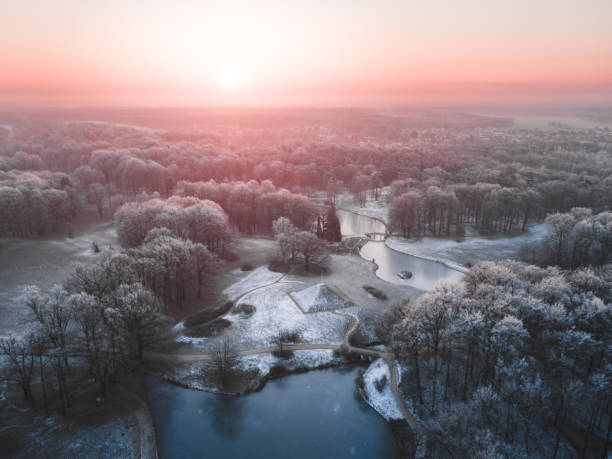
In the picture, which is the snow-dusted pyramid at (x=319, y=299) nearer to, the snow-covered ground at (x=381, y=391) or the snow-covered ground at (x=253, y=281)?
the snow-covered ground at (x=253, y=281)

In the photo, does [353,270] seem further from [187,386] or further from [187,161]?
[187,161]

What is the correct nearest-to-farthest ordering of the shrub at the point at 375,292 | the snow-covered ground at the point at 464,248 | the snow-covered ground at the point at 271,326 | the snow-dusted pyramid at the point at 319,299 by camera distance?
1. the snow-covered ground at the point at 271,326
2. the snow-dusted pyramid at the point at 319,299
3. the shrub at the point at 375,292
4. the snow-covered ground at the point at 464,248

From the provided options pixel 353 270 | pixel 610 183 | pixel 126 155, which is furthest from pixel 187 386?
pixel 610 183

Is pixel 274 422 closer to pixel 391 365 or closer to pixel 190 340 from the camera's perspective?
pixel 391 365

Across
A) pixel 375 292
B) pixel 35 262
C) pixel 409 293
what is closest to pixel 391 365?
pixel 375 292

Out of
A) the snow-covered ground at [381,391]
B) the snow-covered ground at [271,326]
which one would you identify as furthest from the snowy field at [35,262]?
the snow-covered ground at [381,391]

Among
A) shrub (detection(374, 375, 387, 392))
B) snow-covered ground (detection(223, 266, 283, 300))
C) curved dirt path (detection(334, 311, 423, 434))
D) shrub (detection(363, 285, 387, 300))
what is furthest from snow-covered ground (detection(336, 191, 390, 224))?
shrub (detection(374, 375, 387, 392))

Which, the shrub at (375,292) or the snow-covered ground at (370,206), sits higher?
the snow-covered ground at (370,206)
